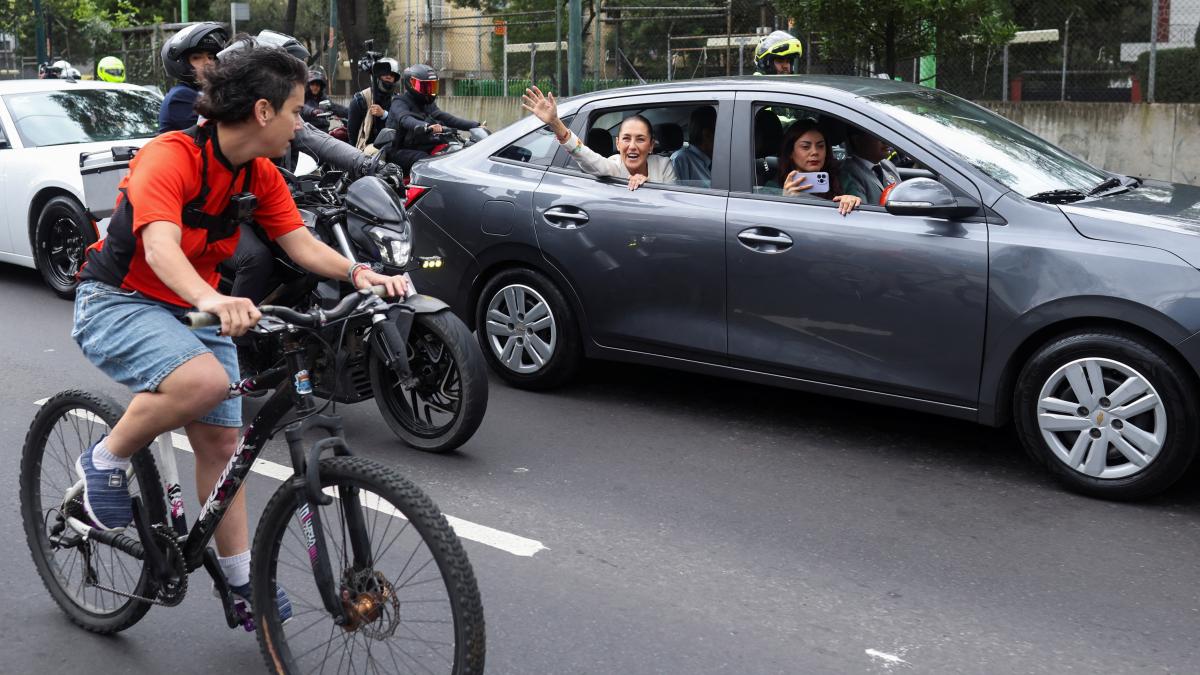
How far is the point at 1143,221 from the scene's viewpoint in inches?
203

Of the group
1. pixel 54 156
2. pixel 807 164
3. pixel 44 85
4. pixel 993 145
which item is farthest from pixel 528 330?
pixel 44 85

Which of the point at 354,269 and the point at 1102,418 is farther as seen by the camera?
the point at 1102,418

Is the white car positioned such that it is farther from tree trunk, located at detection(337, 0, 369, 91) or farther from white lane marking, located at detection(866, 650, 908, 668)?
tree trunk, located at detection(337, 0, 369, 91)

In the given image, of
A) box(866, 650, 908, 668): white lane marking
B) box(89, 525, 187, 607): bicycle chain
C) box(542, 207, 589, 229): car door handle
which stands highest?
box(542, 207, 589, 229): car door handle

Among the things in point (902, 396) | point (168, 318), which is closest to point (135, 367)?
point (168, 318)

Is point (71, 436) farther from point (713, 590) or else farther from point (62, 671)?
point (713, 590)

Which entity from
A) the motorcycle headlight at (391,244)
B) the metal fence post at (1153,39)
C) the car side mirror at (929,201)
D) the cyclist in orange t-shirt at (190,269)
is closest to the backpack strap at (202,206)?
the cyclist in orange t-shirt at (190,269)

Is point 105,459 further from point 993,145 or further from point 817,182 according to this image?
point 993,145

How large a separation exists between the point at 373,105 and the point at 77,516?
10.0 meters

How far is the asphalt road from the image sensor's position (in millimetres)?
3908

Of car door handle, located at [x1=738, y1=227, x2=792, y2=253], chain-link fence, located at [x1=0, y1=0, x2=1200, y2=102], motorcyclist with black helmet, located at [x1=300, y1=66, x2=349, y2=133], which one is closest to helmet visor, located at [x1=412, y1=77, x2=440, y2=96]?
motorcyclist with black helmet, located at [x1=300, y1=66, x2=349, y2=133]

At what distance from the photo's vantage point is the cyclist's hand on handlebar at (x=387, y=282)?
3.21m

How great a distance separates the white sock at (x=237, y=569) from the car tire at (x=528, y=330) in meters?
3.27

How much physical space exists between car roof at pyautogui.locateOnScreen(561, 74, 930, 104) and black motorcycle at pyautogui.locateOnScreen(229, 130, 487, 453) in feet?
5.04
